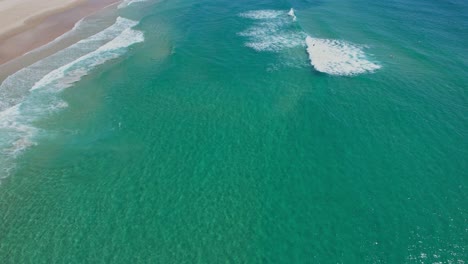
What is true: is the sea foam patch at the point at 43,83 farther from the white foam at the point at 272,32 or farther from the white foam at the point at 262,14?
the white foam at the point at 262,14

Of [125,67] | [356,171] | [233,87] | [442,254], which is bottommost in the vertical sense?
[442,254]

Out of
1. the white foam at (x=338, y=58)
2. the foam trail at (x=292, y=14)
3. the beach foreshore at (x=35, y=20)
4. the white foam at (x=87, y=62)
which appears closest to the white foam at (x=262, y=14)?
the foam trail at (x=292, y=14)

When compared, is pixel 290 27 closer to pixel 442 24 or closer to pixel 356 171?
pixel 442 24

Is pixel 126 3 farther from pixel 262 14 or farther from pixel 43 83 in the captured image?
pixel 43 83

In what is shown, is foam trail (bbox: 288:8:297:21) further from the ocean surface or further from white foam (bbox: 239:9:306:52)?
the ocean surface

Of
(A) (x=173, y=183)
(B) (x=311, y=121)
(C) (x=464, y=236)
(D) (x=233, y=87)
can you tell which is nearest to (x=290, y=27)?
(D) (x=233, y=87)

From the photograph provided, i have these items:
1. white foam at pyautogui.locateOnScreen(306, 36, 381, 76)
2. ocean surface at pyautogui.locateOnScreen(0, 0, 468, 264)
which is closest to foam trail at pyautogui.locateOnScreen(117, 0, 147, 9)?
ocean surface at pyautogui.locateOnScreen(0, 0, 468, 264)
